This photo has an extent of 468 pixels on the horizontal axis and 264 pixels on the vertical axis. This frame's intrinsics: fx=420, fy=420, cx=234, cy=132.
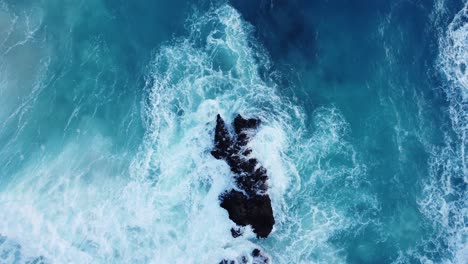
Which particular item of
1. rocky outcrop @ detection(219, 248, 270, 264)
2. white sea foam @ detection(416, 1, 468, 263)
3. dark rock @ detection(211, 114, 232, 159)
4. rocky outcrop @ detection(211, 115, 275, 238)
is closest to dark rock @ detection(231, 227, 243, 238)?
rocky outcrop @ detection(211, 115, 275, 238)

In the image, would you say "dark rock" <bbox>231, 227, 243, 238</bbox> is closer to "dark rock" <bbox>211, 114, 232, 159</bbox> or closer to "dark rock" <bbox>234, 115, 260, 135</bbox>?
"dark rock" <bbox>211, 114, 232, 159</bbox>

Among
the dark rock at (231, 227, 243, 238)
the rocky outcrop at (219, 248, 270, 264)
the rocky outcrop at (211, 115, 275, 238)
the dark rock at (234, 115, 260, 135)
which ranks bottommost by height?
the rocky outcrop at (219, 248, 270, 264)

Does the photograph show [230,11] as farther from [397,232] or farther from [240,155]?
[397,232]

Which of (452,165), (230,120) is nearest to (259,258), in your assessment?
(230,120)

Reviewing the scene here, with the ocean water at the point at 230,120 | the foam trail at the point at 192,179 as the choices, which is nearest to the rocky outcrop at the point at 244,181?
the foam trail at the point at 192,179

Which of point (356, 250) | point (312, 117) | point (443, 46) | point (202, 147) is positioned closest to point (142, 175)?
point (202, 147)

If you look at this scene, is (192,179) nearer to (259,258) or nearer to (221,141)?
(221,141)

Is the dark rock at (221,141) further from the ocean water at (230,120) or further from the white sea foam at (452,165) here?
the white sea foam at (452,165)
